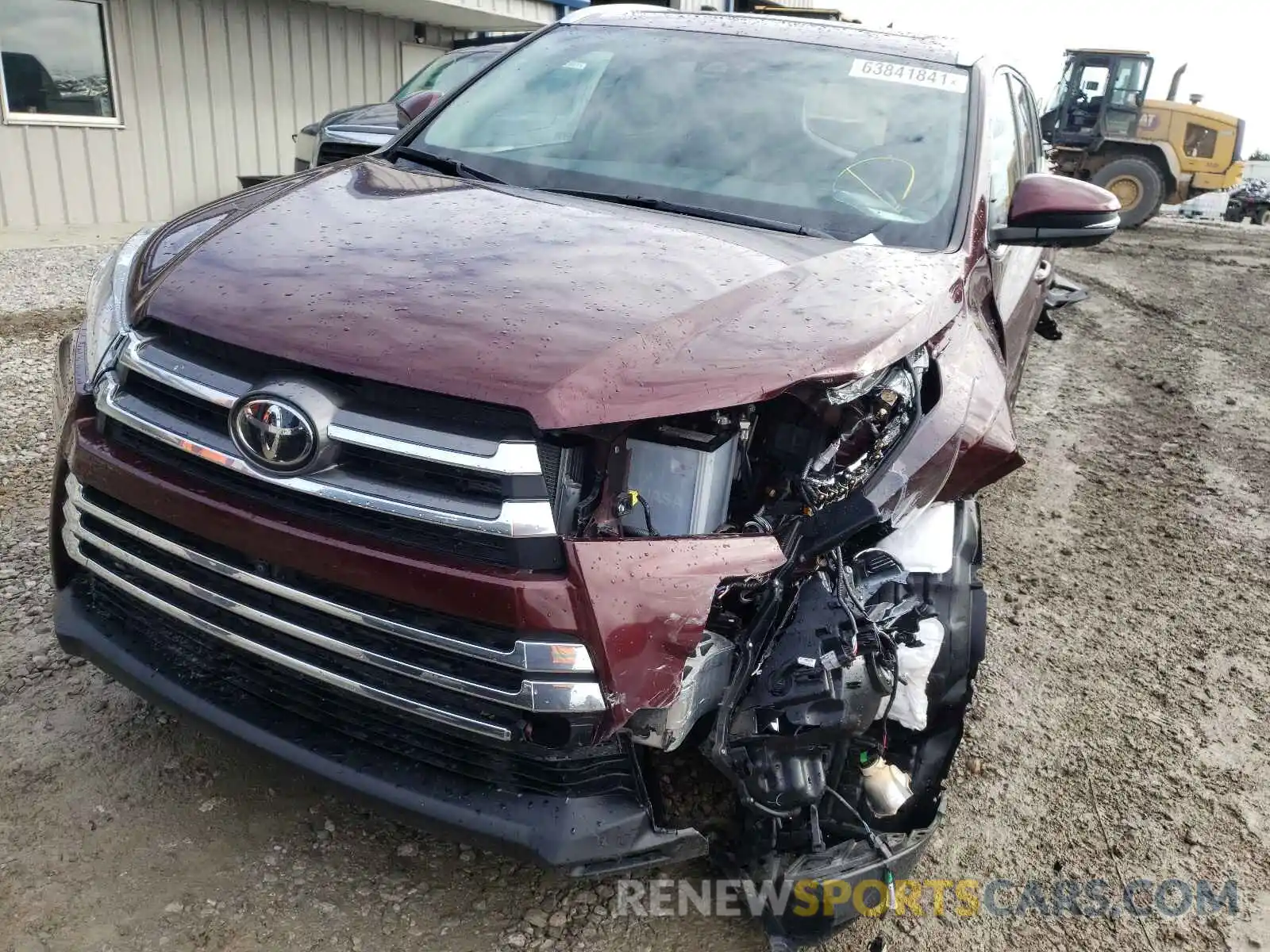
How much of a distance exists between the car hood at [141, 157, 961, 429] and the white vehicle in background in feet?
95.0

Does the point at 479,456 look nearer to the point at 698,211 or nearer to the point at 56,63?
the point at 698,211

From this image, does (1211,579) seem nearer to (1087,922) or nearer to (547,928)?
(1087,922)

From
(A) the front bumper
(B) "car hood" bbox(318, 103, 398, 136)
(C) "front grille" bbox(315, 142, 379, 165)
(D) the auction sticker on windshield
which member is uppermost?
(D) the auction sticker on windshield

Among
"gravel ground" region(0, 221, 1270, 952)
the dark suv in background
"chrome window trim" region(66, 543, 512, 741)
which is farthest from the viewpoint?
the dark suv in background

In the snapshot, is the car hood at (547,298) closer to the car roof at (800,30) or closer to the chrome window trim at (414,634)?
the chrome window trim at (414,634)

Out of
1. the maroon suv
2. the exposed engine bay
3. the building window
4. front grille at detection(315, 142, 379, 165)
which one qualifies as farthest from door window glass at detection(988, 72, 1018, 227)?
the building window

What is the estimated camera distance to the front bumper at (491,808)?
70.6 inches

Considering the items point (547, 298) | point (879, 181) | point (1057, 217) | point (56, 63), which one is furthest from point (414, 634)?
point (56, 63)

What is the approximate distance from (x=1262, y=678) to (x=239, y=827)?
3220 mm

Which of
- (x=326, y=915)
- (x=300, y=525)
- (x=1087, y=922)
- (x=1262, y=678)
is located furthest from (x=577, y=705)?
(x=1262, y=678)

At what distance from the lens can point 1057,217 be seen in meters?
2.94

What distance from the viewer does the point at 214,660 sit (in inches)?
82.0

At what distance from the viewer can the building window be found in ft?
29.4

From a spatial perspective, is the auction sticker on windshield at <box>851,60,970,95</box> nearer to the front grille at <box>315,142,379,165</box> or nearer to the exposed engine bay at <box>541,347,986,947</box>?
the exposed engine bay at <box>541,347,986,947</box>
